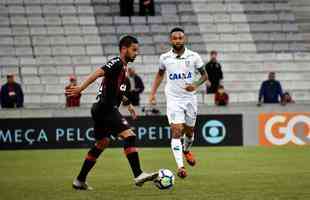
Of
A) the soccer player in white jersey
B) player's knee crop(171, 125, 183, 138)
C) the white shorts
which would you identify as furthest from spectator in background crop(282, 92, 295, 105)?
player's knee crop(171, 125, 183, 138)

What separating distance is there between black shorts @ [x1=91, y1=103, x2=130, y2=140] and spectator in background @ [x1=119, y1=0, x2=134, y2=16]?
19142 millimetres

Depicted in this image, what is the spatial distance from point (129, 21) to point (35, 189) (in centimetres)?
1953

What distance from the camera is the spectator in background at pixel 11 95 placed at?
25.1 metres

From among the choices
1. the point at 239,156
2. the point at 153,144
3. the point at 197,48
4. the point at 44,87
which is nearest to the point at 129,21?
the point at 197,48

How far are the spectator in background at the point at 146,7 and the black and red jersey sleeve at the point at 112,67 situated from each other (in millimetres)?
19307

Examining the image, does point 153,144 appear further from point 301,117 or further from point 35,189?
point 35,189

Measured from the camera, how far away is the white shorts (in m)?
14.6

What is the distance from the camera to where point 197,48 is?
30938mm

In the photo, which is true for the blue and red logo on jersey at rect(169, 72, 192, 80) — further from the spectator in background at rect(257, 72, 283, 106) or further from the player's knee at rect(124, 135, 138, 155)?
the spectator in background at rect(257, 72, 283, 106)

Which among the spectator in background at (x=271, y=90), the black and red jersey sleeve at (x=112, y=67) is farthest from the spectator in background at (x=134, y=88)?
the black and red jersey sleeve at (x=112, y=67)

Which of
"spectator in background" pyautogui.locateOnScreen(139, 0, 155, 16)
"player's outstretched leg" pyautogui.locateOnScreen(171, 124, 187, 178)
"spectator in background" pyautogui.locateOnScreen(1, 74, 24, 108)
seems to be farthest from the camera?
"spectator in background" pyautogui.locateOnScreen(139, 0, 155, 16)

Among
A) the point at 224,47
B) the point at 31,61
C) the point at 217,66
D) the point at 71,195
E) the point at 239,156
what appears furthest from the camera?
the point at 224,47

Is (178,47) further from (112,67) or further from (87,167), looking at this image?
(87,167)

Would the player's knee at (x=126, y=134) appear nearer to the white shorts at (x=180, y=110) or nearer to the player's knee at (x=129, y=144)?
the player's knee at (x=129, y=144)
